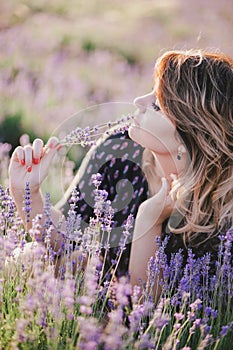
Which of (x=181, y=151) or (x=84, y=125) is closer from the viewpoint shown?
(x=181, y=151)

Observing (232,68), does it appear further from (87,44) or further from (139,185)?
(87,44)

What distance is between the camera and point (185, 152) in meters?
2.57

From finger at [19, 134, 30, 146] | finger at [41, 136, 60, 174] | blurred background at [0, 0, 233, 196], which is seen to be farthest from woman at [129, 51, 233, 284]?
blurred background at [0, 0, 233, 196]

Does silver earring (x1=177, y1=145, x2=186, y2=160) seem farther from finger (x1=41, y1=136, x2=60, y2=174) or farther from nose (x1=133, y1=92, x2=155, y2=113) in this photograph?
finger (x1=41, y1=136, x2=60, y2=174)

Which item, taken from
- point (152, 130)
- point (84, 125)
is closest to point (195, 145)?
point (152, 130)

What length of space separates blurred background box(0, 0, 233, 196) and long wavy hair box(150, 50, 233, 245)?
1.94m

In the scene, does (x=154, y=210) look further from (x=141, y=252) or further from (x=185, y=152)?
(x=185, y=152)

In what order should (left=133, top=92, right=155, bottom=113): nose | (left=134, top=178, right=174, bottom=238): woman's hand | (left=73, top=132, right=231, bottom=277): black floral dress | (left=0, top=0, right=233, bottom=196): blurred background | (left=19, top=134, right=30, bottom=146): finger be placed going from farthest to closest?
(left=0, top=0, right=233, bottom=196): blurred background → (left=19, top=134, right=30, bottom=146): finger → (left=73, top=132, right=231, bottom=277): black floral dress → (left=133, top=92, right=155, bottom=113): nose → (left=134, top=178, right=174, bottom=238): woman's hand

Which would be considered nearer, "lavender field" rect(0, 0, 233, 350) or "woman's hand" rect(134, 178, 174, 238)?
"lavender field" rect(0, 0, 233, 350)

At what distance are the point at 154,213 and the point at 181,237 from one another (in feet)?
0.66

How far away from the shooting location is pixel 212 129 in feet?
8.41

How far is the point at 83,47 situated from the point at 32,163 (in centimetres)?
417

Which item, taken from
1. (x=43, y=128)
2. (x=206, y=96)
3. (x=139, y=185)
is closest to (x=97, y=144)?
(x=139, y=185)

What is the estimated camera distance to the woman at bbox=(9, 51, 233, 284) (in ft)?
8.18
